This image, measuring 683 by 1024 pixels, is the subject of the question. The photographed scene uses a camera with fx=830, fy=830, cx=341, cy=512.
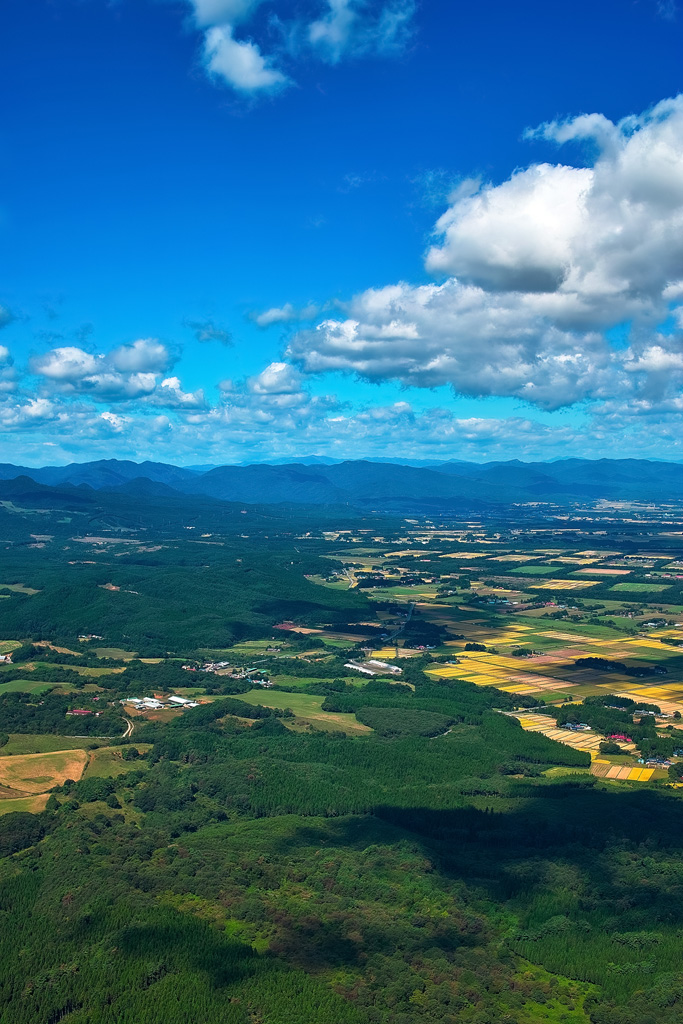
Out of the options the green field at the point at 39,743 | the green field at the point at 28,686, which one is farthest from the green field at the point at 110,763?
the green field at the point at 28,686

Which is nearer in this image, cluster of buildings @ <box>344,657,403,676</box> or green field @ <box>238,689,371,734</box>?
green field @ <box>238,689,371,734</box>

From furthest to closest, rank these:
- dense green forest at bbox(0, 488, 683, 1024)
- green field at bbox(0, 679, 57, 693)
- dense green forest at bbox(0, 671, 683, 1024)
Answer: green field at bbox(0, 679, 57, 693), dense green forest at bbox(0, 488, 683, 1024), dense green forest at bbox(0, 671, 683, 1024)

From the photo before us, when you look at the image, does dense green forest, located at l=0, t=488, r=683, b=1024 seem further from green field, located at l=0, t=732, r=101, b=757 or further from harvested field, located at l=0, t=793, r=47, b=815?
harvested field, located at l=0, t=793, r=47, b=815

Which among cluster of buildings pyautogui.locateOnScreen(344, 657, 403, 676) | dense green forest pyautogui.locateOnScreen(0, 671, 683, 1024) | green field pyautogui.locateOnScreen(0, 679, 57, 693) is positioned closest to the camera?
dense green forest pyautogui.locateOnScreen(0, 671, 683, 1024)

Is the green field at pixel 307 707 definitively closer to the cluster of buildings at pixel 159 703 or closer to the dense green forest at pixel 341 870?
the dense green forest at pixel 341 870

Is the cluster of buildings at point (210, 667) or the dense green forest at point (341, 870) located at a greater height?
the cluster of buildings at point (210, 667)

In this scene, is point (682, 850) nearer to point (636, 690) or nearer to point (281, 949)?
point (281, 949)

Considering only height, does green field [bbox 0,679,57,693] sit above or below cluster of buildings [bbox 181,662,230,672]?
above

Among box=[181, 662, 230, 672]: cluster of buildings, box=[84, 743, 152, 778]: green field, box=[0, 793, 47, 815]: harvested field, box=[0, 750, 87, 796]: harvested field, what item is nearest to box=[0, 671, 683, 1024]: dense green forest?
box=[84, 743, 152, 778]: green field

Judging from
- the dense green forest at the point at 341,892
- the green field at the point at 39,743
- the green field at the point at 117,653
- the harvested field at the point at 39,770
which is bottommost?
the dense green forest at the point at 341,892

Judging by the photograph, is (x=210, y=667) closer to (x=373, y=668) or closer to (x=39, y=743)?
(x=373, y=668)

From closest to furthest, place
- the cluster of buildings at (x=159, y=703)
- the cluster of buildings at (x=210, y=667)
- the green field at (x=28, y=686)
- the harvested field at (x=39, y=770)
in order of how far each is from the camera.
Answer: the harvested field at (x=39, y=770)
the cluster of buildings at (x=159, y=703)
the green field at (x=28, y=686)
the cluster of buildings at (x=210, y=667)
